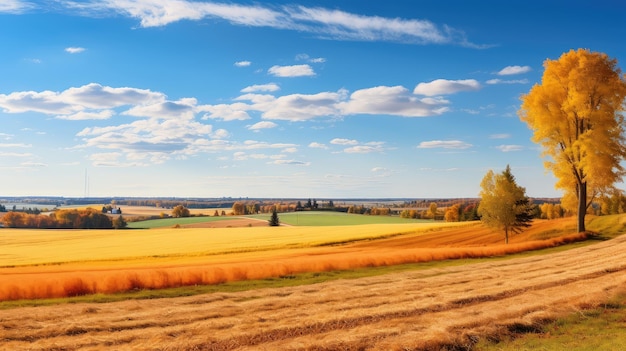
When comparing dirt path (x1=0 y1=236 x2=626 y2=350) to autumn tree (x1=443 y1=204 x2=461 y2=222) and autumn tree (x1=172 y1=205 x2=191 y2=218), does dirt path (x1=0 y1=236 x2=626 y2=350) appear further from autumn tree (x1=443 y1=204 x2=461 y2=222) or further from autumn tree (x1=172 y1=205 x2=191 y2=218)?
autumn tree (x1=172 y1=205 x2=191 y2=218)

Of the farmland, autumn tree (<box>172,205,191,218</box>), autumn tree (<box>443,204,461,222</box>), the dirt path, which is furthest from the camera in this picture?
autumn tree (<box>172,205,191,218</box>)

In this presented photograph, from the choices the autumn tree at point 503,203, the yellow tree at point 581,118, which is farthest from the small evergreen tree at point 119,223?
the yellow tree at point 581,118

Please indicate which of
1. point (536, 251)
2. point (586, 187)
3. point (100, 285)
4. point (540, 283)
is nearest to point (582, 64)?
point (586, 187)

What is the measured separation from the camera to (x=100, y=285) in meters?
22.4

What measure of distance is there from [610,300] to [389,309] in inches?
342

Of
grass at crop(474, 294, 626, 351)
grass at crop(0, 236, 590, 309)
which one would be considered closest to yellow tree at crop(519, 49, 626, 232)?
grass at crop(0, 236, 590, 309)

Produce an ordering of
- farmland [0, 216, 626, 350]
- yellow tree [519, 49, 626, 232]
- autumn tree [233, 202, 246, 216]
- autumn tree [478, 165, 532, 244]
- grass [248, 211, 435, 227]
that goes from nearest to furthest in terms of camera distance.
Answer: farmland [0, 216, 626, 350]
yellow tree [519, 49, 626, 232]
autumn tree [478, 165, 532, 244]
grass [248, 211, 435, 227]
autumn tree [233, 202, 246, 216]

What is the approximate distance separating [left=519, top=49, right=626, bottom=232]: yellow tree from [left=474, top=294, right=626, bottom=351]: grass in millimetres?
31105

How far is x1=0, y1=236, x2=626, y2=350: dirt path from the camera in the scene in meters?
13.4

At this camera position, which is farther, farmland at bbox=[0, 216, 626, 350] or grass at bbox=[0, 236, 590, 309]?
grass at bbox=[0, 236, 590, 309]

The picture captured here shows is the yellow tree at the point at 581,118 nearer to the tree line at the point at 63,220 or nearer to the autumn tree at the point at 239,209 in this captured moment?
the tree line at the point at 63,220

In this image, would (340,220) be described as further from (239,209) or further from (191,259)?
(191,259)

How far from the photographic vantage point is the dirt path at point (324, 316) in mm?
13378

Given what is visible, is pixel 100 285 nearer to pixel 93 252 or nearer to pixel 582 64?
pixel 93 252
